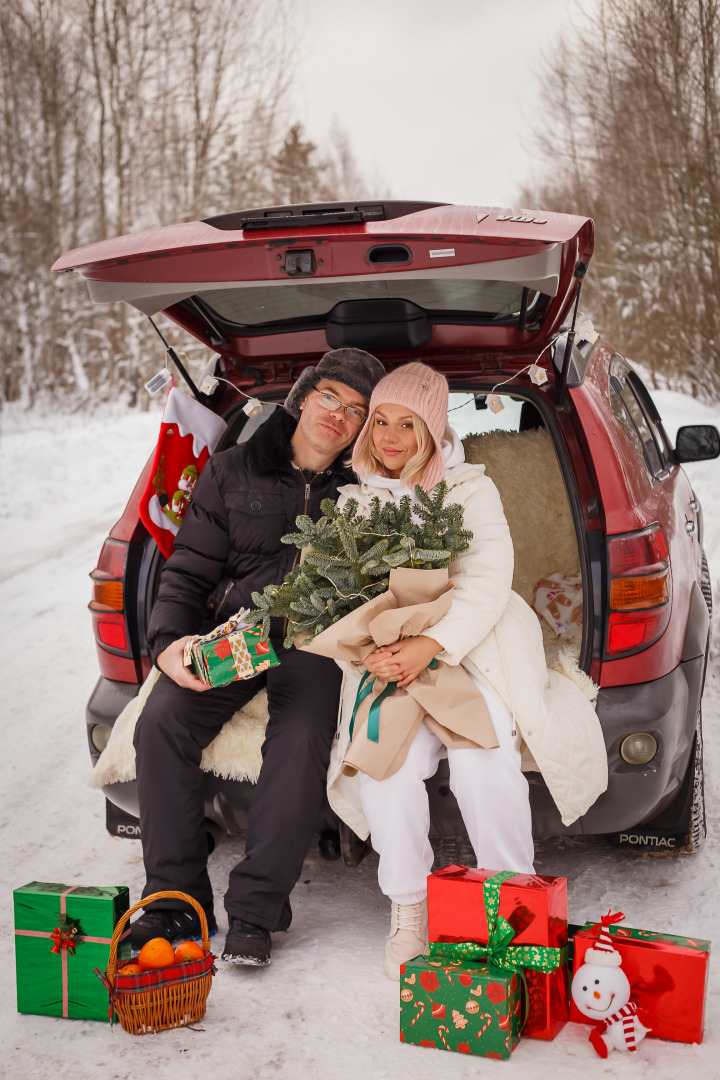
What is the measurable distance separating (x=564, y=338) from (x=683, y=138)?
31.6 feet

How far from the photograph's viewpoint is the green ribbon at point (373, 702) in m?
2.54

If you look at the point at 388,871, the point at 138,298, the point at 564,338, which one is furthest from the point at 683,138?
the point at 388,871

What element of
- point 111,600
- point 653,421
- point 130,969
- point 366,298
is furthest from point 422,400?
point 130,969

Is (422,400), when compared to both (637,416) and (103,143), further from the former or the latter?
(103,143)

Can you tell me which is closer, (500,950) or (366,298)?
(500,950)

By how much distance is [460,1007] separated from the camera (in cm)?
210

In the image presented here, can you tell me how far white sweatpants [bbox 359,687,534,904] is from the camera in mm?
2492

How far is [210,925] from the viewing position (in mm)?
2727

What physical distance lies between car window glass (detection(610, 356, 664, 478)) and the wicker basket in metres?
2.02

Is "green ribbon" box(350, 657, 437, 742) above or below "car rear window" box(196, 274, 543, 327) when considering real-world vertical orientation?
below

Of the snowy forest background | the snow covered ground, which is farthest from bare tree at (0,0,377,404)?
the snow covered ground

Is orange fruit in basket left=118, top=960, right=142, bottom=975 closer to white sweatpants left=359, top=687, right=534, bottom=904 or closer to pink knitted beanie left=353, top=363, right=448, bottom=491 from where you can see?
white sweatpants left=359, top=687, right=534, bottom=904

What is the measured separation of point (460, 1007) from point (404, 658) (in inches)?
33.8

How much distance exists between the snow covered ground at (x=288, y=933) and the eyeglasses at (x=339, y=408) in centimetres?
157
